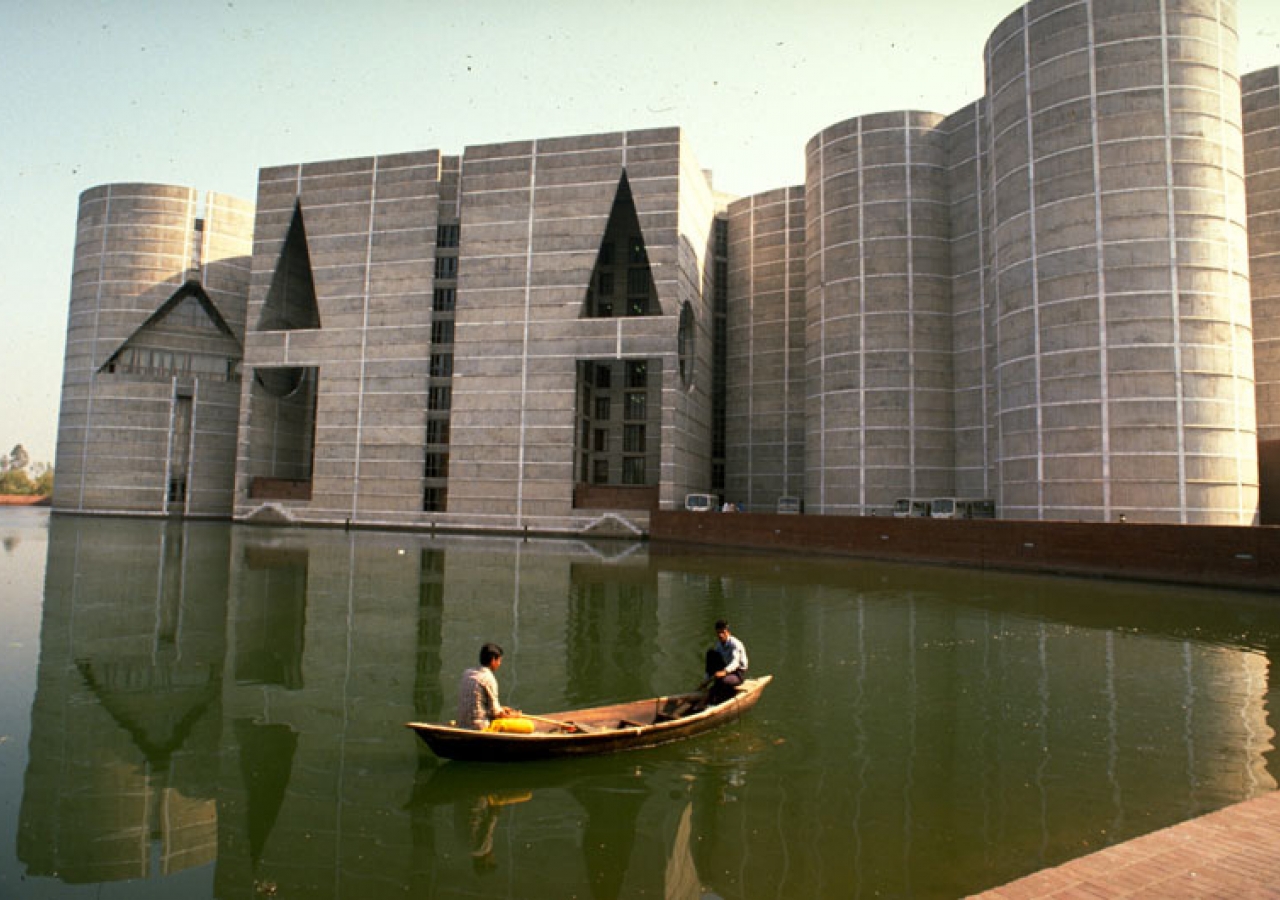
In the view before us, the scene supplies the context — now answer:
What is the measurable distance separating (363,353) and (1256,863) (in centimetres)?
7683

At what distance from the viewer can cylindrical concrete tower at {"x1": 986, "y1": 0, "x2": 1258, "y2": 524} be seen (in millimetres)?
46000

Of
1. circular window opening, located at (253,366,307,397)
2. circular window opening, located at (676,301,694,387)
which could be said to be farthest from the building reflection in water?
circular window opening, located at (253,366,307,397)

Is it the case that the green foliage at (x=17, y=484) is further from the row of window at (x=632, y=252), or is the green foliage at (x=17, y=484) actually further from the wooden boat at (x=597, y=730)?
the wooden boat at (x=597, y=730)

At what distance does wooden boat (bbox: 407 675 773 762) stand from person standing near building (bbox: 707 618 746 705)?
0.54 feet

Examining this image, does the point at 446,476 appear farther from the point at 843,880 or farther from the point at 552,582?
the point at 843,880

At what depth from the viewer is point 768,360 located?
265 ft

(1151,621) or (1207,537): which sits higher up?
(1207,537)

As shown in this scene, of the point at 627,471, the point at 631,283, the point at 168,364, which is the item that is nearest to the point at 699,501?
the point at 627,471

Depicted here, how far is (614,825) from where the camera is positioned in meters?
9.73

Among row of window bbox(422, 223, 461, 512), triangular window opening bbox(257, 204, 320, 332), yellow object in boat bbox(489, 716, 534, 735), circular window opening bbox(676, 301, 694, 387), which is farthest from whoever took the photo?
triangular window opening bbox(257, 204, 320, 332)

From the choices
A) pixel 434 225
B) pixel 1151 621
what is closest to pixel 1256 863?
pixel 1151 621

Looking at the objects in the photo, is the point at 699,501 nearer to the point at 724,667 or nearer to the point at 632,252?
the point at 632,252

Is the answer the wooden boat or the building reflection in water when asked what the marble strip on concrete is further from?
the building reflection in water

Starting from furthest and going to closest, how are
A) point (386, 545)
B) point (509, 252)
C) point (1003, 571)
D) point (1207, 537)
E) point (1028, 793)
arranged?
point (509, 252)
point (386, 545)
point (1003, 571)
point (1207, 537)
point (1028, 793)
